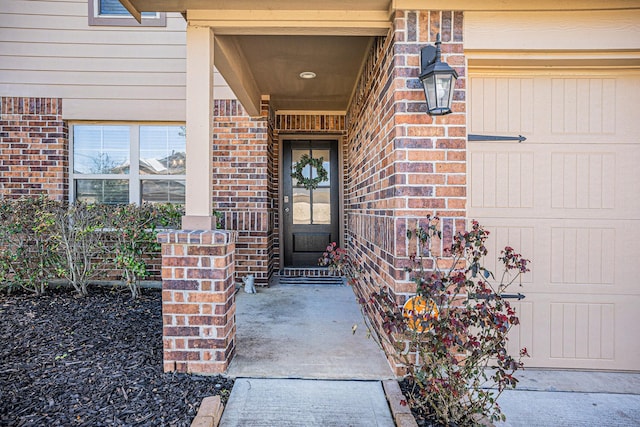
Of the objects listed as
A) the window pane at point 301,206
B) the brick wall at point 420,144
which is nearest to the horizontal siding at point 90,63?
the window pane at point 301,206

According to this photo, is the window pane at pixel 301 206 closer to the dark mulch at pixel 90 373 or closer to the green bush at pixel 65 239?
the green bush at pixel 65 239

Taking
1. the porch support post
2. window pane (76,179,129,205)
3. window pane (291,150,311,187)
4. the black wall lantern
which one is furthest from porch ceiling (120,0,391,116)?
window pane (76,179,129,205)

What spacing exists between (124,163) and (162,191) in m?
0.59

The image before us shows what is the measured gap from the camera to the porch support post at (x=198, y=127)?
227 centimetres

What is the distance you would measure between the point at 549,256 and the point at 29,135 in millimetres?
5502

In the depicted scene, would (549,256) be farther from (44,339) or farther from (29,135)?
(29,135)

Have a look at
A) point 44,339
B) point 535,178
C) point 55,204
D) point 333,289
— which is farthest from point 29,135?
point 535,178

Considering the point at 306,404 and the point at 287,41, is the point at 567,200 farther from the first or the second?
the point at 287,41

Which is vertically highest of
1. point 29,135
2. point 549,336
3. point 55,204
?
point 29,135

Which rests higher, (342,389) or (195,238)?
(195,238)

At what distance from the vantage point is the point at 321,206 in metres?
5.03

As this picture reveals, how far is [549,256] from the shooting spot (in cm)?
232

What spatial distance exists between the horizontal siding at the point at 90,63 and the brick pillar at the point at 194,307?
2708 millimetres

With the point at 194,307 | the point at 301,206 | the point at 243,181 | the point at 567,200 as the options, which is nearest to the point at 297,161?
the point at 301,206
